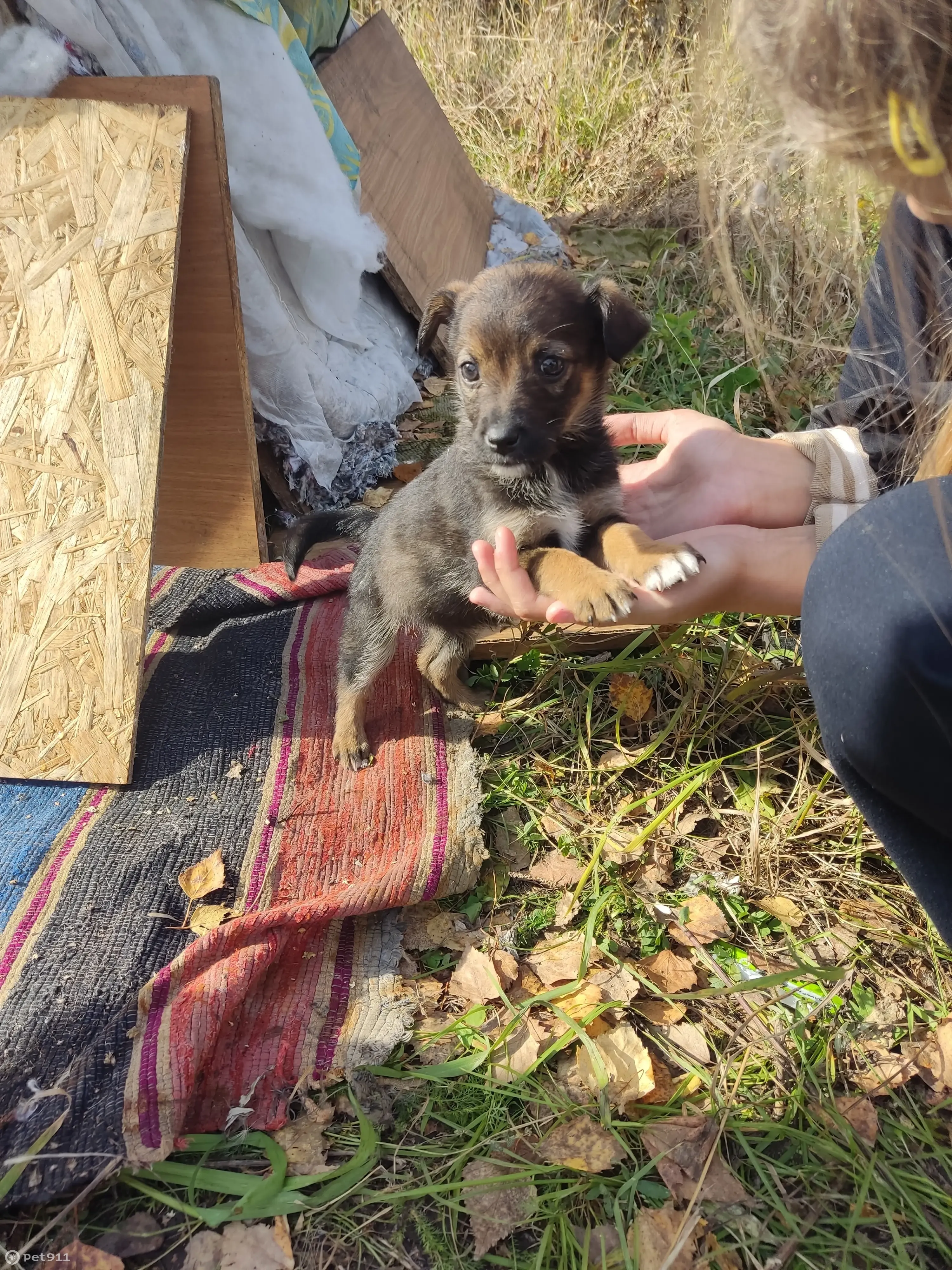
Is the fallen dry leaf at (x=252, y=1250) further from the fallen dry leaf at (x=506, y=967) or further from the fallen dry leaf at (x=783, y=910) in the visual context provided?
the fallen dry leaf at (x=783, y=910)

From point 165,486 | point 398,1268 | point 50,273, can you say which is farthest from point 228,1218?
point 50,273

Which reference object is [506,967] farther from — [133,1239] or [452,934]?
[133,1239]

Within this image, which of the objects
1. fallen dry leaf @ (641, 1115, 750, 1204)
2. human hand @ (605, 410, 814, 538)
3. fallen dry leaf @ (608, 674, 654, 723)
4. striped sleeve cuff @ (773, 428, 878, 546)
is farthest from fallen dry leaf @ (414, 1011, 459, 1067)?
striped sleeve cuff @ (773, 428, 878, 546)

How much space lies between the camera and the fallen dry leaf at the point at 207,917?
7.41 feet

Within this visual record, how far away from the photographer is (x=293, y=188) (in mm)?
3705

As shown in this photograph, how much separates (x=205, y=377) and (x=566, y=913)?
236cm

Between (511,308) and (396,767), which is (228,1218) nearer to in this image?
(396,767)

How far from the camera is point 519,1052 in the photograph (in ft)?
6.57

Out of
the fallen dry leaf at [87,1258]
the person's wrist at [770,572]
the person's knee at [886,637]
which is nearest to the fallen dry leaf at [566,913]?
the person's knee at [886,637]

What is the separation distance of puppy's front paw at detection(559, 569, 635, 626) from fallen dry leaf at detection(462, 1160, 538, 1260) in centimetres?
129

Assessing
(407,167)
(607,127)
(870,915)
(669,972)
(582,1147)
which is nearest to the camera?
(582,1147)

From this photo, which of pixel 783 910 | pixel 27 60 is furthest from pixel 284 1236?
pixel 27 60

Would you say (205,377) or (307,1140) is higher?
(205,377)

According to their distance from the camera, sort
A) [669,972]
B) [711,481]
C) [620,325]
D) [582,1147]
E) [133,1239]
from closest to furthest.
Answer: [133,1239], [582,1147], [669,972], [620,325], [711,481]
